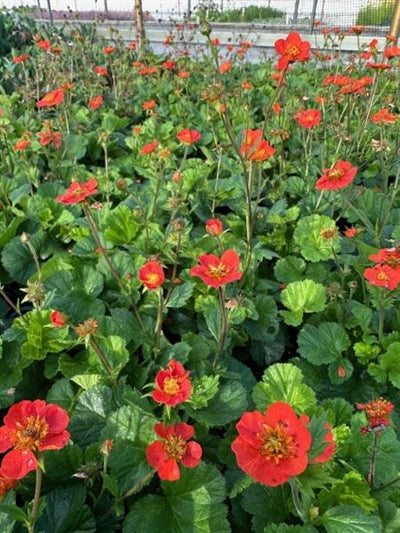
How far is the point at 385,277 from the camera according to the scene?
1.57 m

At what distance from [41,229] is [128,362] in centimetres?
106

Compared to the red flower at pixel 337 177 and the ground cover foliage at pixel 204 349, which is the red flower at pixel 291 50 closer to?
the ground cover foliage at pixel 204 349

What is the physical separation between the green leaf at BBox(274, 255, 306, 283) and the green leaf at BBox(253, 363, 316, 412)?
0.73m

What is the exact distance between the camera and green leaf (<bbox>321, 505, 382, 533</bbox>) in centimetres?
111

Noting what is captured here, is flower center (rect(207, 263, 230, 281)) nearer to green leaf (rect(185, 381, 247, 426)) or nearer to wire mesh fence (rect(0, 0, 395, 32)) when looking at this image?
green leaf (rect(185, 381, 247, 426))

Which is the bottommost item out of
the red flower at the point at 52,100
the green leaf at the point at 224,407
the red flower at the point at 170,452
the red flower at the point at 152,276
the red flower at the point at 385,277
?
the green leaf at the point at 224,407

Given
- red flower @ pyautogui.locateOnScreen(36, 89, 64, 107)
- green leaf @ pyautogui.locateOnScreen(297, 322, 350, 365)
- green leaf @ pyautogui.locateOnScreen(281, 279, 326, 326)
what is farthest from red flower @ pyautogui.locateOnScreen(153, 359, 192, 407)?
red flower @ pyautogui.locateOnScreen(36, 89, 64, 107)

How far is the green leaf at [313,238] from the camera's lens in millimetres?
2293

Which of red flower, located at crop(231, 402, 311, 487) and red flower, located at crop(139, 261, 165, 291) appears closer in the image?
red flower, located at crop(231, 402, 311, 487)

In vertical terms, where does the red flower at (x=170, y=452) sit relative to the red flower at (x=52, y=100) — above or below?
below

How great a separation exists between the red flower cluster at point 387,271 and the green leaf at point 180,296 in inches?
27.4

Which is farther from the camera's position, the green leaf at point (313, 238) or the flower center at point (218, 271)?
the green leaf at point (313, 238)

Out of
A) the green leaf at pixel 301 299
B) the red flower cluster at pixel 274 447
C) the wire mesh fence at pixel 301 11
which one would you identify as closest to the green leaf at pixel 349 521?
Answer: the red flower cluster at pixel 274 447

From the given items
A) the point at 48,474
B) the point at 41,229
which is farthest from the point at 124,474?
Result: the point at 41,229
